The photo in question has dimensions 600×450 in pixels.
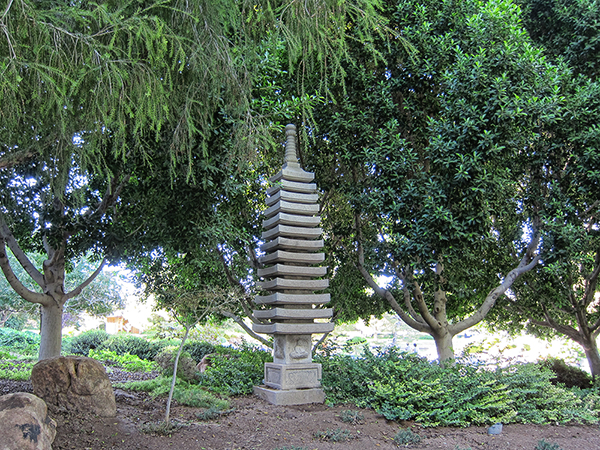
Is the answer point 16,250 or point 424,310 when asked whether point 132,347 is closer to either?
point 16,250

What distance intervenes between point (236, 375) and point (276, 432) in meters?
2.70

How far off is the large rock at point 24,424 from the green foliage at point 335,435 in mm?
2939

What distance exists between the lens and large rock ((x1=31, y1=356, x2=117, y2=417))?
5836 millimetres

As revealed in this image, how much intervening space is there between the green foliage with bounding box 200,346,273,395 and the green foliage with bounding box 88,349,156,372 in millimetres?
4586

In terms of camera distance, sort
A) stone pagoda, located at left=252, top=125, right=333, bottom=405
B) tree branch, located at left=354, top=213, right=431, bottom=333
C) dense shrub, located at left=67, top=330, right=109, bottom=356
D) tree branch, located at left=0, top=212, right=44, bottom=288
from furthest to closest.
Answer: dense shrub, located at left=67, top=330, right=109, bottom=356, tree branch, located at left=354, top=213, right=431, bottom=333, tree branch, located at left=0, top=212, right=44, bottom=288, stone pagoda, located at left=252, top=125, right=333, bottom=405

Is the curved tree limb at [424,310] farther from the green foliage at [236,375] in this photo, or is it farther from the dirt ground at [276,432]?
the dirt ground at [276,432]

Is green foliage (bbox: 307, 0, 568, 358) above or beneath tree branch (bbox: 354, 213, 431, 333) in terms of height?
above

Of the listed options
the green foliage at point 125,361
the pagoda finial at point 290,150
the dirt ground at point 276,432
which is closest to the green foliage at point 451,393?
the dirt ground at point 276,432

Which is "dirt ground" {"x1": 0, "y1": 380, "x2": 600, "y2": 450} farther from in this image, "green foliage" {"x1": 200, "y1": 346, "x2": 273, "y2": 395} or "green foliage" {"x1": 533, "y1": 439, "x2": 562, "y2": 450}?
"green foliage" {"x1": 200, "y1": 346, "x2": 273, "y2": 395}

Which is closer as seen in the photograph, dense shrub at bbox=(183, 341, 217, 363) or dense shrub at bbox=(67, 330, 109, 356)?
dense shrub at bbox=(183, 341, 217, 363)

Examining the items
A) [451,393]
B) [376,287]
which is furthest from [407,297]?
[451,393]

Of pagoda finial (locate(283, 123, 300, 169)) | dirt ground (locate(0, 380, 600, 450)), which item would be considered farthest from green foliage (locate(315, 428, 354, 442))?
pagoda finial (locate(283, 123, 300, 169))

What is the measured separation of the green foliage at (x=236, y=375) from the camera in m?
7.69

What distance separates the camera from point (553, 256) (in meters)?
7.88
